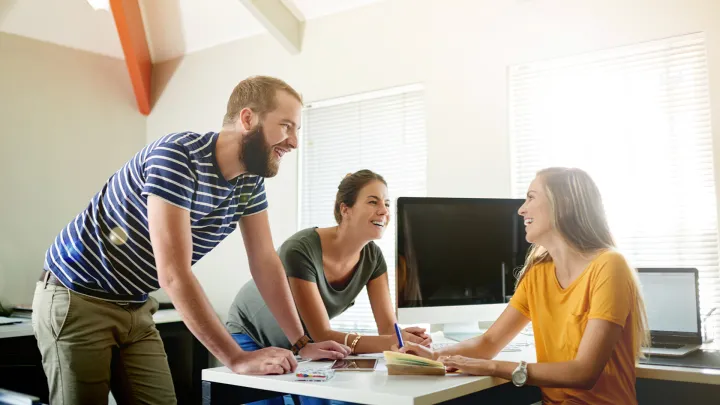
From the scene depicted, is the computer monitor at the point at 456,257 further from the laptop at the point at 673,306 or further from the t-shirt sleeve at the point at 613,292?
the t-shirt sleeve at the point at 613,292

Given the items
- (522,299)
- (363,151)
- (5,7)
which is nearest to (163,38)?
(5,7)

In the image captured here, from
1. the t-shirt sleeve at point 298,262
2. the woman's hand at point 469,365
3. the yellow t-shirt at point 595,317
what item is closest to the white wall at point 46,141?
the t-shirt sleeve at point 298,262

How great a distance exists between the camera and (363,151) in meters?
3.59

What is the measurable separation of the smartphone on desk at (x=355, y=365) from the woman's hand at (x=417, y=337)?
9.5 inches

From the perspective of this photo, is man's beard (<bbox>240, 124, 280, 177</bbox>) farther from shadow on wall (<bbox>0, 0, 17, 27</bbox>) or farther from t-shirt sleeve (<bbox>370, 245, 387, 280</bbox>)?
shadow on wall (<bbox>0, 0, 17, 27</bbox>)

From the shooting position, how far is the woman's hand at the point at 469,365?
1555 millimetres

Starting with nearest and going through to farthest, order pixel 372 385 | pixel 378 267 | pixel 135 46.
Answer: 1. pixel 372 385
2. pixel 378 267
3. pixel 135 46

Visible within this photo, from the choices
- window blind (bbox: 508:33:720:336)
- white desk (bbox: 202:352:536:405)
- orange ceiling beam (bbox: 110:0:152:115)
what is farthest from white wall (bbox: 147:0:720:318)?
white desk (bbox: 202:352:536:405)

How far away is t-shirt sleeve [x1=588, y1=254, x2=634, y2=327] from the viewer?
5.03 ft

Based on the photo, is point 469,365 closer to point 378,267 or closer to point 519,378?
point 519,378

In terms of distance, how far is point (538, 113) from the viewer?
2.97 meters

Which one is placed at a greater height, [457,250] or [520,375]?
[457,250]

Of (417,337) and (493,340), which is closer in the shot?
(493,340)

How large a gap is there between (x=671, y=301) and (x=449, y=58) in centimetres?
159
